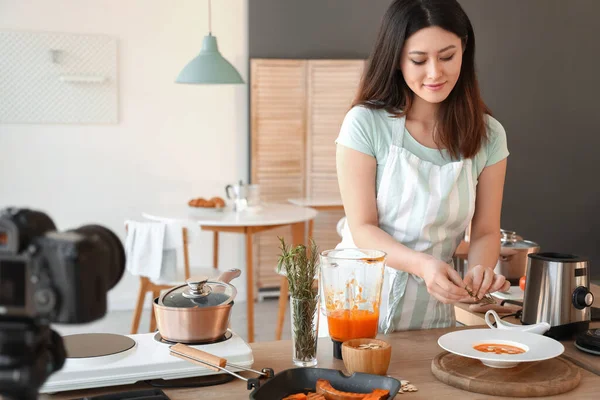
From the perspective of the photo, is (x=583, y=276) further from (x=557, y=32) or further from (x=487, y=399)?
(x=557, y=32)

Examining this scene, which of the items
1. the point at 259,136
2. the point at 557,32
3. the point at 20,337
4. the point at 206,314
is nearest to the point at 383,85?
the point at 206,314

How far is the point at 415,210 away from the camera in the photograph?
2.01 metres

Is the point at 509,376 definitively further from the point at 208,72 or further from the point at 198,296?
the point at 208,72

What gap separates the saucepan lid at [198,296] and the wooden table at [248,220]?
9.03ft

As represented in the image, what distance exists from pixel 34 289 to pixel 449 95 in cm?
154

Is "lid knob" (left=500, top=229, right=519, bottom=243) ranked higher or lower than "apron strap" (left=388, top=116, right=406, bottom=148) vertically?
lower

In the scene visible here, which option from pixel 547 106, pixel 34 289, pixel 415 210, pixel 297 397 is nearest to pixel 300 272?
pixel 297 397

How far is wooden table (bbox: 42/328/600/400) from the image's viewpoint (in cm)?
138

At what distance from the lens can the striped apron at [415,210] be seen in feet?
6.57

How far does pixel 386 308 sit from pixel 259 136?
13.2 ft

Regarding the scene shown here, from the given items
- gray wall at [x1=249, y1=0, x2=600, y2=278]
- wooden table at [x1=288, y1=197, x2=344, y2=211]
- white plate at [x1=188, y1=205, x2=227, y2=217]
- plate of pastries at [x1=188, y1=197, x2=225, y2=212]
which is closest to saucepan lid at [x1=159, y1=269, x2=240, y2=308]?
white plate at [x1=188, y1=205, x2=227, y2=217]

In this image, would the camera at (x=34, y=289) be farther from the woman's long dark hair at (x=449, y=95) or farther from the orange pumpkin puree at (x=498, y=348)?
the woman's long dark hair at (x=449, y=95)

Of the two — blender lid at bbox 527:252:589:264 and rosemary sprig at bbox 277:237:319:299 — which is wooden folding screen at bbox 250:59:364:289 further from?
rosemary sprig at bbox 277:237:319:299

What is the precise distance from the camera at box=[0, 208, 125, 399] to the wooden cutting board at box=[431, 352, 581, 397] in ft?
2.82
